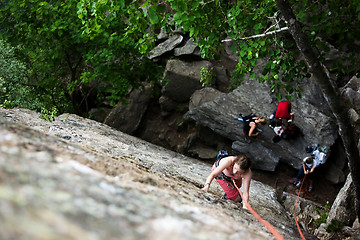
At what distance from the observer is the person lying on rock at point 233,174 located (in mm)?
5016

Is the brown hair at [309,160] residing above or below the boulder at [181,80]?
below

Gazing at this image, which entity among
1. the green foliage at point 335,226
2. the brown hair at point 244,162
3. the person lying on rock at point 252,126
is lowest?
the green foliage at point 335,226

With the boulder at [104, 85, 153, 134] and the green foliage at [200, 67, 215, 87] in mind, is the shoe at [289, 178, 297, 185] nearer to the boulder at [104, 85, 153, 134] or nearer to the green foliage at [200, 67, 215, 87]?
the green foliage at [200, 67, 215, 87]

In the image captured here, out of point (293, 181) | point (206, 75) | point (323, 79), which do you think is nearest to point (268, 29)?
point (323, 79)

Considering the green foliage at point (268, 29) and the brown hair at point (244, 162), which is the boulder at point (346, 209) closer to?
the green foliage at point (268, 29)

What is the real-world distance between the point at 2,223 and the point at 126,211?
0.66 m

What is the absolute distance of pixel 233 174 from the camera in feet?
17.8

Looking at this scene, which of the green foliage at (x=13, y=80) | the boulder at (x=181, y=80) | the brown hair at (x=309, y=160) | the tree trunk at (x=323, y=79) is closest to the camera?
the tree trunk at (x=323, y=79)

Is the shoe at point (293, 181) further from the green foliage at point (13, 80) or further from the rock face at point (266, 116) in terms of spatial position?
the green foliage at point (13, 80)

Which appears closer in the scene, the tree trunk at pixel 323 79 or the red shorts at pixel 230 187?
the tree trunk at pixel 323 79

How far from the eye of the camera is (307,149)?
11.2m

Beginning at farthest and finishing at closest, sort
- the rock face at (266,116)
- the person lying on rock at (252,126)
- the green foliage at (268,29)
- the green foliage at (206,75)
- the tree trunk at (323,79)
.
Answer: the rock face at (266,116), the person lying on rock at (252,126), the green foliage at (206,75), the green foliage at (268,29), the tree trunk at (323,79)

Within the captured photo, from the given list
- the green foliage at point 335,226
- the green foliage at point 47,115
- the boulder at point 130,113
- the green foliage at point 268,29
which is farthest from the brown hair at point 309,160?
the green foliage at point 47,115

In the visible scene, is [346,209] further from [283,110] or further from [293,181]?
[293,181]
